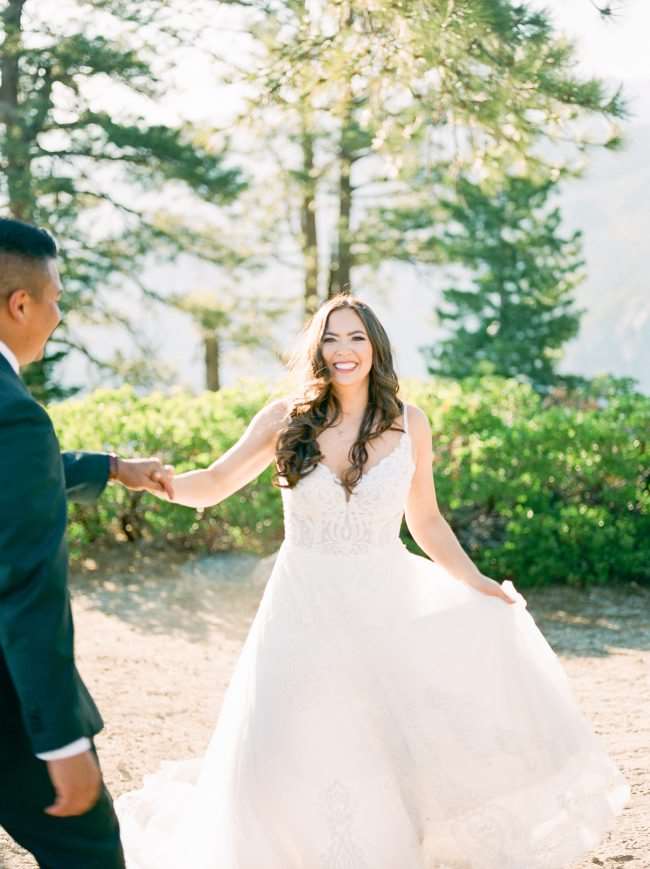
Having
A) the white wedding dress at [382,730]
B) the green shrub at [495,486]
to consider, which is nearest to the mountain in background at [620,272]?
the green shrub at [495,486]

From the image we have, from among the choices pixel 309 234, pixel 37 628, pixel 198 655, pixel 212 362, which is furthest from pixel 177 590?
pixel 309 234

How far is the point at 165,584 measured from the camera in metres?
8.98

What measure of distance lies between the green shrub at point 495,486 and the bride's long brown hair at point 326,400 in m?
4.38

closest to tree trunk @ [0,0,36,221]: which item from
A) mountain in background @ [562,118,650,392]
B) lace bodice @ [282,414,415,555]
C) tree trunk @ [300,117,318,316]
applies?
tree trunk @ [300,117,318,316]

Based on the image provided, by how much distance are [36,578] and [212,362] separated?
1879 cm

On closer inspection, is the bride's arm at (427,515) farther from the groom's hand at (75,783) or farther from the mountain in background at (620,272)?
the mountain in background at (620,272)

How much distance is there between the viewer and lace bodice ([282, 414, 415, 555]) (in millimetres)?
3883

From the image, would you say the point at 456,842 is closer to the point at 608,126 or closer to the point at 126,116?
the point at 608,126

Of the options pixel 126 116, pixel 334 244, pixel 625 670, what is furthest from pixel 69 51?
pixel 625 670

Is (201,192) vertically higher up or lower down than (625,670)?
higher up

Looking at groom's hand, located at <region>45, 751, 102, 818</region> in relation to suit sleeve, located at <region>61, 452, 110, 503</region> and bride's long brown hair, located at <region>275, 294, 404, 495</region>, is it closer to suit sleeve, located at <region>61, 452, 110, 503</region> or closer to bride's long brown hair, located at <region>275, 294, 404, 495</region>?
suit sleeve, located at <region>61, 452, 110, 503</region>

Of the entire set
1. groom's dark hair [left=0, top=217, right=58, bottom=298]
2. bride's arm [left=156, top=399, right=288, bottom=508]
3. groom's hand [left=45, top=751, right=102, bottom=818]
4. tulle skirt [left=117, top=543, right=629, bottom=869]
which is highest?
groom's dark hair [left=0, top=217, right=58, bottom=298]

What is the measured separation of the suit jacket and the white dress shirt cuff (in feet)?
0.04

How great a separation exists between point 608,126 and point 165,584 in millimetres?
4833
